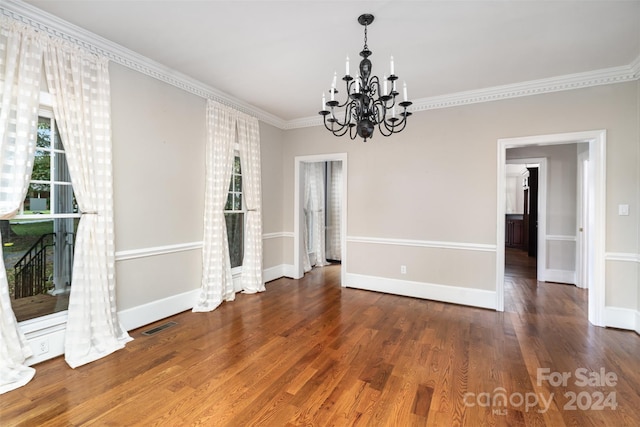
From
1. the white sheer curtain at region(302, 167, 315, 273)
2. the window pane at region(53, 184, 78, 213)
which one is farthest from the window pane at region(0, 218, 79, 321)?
the white sheer curtain at region(302, 167, 315, 273)

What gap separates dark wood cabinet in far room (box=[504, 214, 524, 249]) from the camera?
29.5 feet

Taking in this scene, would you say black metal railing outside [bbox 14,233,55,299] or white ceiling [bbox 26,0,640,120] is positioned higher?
white ceiling [bbox 26,0,640,120]

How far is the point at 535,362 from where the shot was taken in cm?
253

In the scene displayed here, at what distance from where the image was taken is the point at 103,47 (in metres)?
2.78

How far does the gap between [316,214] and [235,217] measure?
2408mm

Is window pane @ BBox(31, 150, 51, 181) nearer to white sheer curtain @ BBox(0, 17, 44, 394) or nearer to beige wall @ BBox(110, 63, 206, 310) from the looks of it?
white sheer curtain @ BBox(0, 17, 44, 394)

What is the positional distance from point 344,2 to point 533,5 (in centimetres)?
147

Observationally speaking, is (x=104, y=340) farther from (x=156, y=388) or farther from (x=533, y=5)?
(x=533, y=5)

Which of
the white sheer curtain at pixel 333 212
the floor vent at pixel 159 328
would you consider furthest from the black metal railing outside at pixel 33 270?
the white sheer curtain at pixel 333 212

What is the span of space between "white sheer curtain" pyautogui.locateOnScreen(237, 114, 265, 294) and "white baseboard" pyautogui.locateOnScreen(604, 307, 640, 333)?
174 inches

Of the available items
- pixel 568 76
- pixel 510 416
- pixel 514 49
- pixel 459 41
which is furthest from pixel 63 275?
pixel 568 76

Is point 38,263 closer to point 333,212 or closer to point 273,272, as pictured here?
point 273,272

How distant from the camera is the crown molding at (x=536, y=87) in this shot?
→ 3.22 meters

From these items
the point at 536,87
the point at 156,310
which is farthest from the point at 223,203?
the point at 536,87
